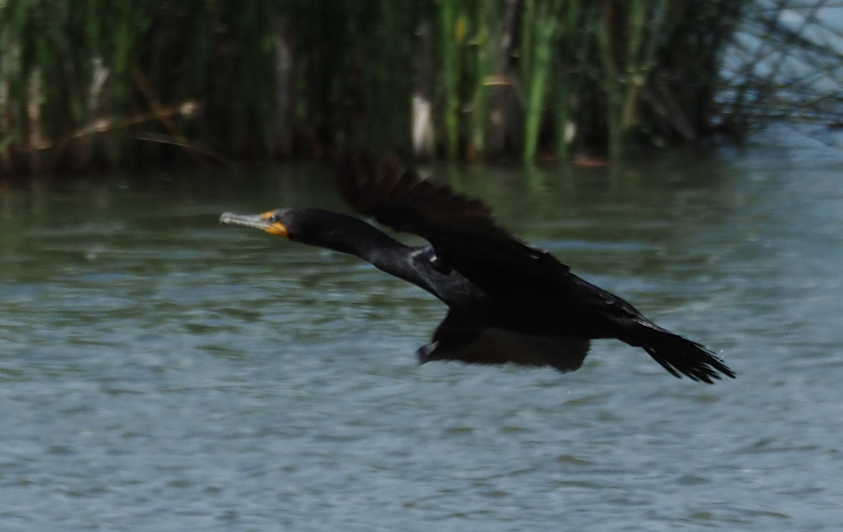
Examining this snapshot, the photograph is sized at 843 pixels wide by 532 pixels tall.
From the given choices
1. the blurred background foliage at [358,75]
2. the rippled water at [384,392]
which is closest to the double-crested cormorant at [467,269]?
the rippled water at [384,392]

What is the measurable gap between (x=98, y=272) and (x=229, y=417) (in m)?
2.20

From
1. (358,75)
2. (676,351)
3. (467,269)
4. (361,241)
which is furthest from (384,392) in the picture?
(358,75)

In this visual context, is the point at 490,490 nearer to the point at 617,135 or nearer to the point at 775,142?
the point at 617,135

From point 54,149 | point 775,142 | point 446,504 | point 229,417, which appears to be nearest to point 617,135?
point 775,142

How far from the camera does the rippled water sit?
3.72 meters

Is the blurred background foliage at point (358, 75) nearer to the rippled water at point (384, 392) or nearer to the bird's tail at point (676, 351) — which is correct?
the rippled water at point (384, 392)

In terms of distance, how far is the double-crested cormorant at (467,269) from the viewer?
345cm

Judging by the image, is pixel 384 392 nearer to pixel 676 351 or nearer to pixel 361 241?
pixel 361 241

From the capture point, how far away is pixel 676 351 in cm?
391

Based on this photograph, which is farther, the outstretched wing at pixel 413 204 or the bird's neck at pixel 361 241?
the bird's neck at pixel 361 241

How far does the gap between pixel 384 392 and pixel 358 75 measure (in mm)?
4459

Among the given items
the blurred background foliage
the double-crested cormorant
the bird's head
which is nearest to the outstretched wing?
the double-crested cormorant

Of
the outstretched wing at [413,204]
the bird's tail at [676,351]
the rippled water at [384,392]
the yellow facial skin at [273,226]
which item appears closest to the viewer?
the outstretched wing at [413,204]

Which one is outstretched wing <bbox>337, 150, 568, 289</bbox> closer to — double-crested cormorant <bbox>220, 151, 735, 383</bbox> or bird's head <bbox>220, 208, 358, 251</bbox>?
double-crested cormorant <bbox>220, 151, 735, 383</bbox>
